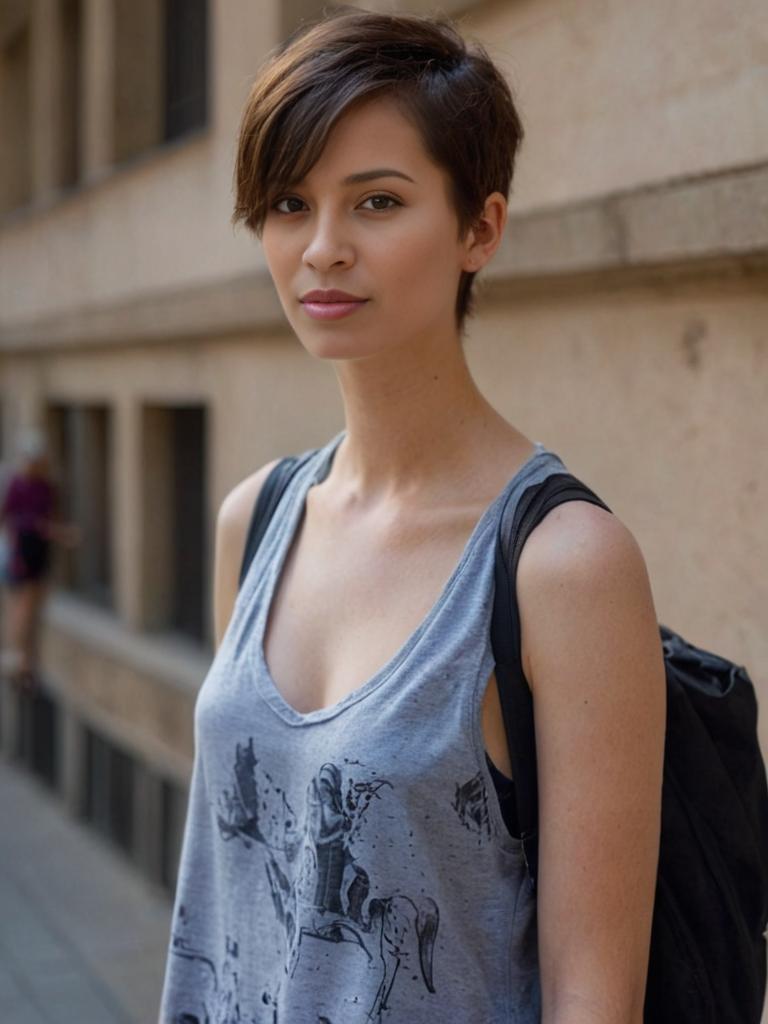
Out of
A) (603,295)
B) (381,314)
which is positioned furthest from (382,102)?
(603,295)

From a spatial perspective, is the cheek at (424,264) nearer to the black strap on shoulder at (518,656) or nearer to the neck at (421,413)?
the neck at (421,413)

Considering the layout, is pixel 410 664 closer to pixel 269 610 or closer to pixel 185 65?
pixel 269 610

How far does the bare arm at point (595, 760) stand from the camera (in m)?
1.61

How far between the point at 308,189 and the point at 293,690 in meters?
0.64

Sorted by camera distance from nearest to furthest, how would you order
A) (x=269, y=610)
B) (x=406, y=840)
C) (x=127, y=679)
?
(x=406, y=840)
(x=269, y=610)
(x=127, y=679)

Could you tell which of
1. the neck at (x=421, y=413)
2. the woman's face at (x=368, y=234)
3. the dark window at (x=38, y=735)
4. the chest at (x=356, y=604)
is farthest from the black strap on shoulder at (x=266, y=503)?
the dark window at (x=38, y=735)

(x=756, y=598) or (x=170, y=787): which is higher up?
(x=756, y=598)

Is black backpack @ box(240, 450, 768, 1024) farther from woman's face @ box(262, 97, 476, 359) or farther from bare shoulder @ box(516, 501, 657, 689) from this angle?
woman's face @ box(262, 97, 476, 359)

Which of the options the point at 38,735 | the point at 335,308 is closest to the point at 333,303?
the point at 335,308

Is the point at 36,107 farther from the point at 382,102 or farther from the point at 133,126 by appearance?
the point at 382,102

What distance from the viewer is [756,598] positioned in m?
3.79

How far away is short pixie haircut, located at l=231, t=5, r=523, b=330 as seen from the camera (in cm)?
177

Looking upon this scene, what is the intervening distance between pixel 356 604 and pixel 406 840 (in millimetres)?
336

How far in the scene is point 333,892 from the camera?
1785 mm
